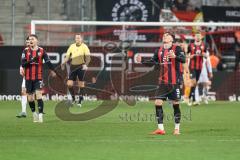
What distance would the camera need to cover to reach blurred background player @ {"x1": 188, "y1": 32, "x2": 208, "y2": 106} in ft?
78.4

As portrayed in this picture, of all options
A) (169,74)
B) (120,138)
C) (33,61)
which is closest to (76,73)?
(33,61)

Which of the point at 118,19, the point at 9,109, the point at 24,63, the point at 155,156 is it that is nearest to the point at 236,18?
the point at 118,19

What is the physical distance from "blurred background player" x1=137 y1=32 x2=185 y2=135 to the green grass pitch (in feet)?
1.48

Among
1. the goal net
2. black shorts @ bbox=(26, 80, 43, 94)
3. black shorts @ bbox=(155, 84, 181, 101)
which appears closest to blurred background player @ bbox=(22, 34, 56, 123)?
black shorts @ bbox=(26, 80, 43, 94)

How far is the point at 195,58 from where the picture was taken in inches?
948

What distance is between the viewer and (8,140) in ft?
43.6

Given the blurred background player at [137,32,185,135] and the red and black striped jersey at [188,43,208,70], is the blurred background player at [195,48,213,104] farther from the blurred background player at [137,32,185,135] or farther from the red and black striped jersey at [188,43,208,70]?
the blurred background player at [137,32,185,135]

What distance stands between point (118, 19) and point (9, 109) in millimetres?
7930

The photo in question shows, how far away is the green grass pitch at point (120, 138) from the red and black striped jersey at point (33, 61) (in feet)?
3.85

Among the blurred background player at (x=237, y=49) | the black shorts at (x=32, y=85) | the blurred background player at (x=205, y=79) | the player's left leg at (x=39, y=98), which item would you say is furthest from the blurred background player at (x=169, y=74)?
the blurred background player at (x=237, y=49)

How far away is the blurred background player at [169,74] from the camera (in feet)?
48.0

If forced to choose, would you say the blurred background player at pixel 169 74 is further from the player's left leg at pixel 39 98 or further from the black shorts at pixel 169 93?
the player's left leg at pixel 39 98

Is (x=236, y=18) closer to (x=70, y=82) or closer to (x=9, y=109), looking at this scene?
(x=70, y=82)

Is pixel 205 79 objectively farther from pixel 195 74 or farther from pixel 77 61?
pixel 77 61
